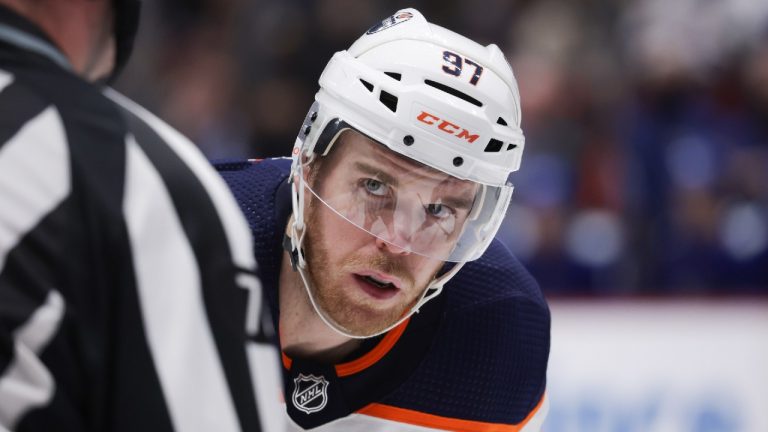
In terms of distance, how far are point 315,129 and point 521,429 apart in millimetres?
883

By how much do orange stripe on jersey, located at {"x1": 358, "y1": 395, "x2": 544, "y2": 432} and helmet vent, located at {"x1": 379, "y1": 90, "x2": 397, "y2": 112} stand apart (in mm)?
714

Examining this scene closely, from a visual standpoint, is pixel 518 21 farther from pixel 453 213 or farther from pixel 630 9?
pixel 453 213

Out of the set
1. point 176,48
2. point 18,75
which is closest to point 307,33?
point 176,48

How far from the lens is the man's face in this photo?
251 centimetres

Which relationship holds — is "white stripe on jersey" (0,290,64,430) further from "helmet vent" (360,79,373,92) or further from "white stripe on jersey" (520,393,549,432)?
"white stripe on jersey" (520,393,549,432)

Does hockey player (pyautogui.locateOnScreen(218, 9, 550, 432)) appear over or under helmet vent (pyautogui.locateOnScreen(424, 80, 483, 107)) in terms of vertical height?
under

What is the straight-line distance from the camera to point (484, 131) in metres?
2.47

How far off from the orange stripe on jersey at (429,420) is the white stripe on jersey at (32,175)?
5.48 ft

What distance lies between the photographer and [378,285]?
255 centimetres

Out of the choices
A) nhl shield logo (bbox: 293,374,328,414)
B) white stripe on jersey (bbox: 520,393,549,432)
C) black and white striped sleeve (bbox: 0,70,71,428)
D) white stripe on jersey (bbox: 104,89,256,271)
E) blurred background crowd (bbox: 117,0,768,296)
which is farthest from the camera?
blurred background crowd (bbox: 117,0,768,296)

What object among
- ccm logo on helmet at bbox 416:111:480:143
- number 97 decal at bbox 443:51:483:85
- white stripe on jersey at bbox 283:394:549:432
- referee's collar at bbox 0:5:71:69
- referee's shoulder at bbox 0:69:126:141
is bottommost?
white stripe on jersey at bbox 283:394:549:432

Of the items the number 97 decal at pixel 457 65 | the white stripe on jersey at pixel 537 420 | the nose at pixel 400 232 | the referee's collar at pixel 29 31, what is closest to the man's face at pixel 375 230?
the nose at pixel 400 232

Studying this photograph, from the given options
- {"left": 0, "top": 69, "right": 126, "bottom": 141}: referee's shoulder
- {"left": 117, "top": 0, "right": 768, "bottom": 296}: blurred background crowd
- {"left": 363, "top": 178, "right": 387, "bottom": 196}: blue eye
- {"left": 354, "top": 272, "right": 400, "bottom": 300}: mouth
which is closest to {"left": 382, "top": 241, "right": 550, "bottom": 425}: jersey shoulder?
{"left": 354, "top": 272, "right": 400, "bottom": 300}: mouth

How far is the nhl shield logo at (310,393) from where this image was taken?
2.70m
